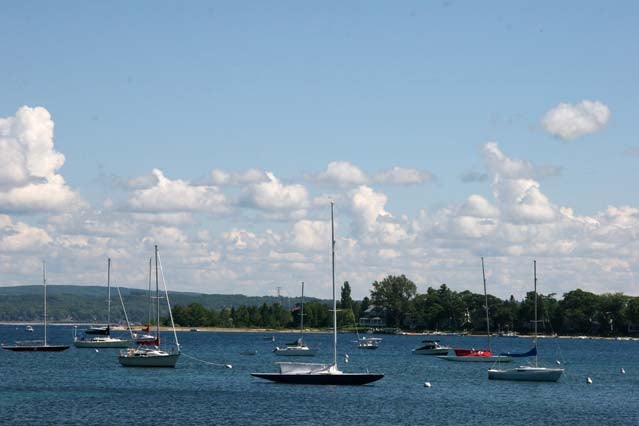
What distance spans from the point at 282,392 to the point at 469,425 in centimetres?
2376

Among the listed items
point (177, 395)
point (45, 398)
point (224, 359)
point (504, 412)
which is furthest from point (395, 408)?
point (224, 359)

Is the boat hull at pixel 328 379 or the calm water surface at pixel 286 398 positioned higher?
the boat hull at pixel 328 379

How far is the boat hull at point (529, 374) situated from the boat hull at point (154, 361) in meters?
37.4

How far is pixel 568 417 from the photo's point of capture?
84.8m

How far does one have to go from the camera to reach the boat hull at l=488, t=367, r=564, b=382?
374ft

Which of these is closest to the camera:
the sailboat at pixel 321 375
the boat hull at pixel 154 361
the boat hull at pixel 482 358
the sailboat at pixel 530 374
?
the sailboat at pixel 321 375

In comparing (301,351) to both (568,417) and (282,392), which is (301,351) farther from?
(568,417)

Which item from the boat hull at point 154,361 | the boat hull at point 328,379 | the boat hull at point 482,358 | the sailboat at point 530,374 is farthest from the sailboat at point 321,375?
the boat hull at point 482,358

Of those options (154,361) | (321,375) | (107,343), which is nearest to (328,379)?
(321,375)

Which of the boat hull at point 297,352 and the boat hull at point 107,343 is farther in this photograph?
the boat hull at point 107,343

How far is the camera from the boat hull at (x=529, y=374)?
11412cm

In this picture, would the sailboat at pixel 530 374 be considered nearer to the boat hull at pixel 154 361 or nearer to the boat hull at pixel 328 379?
the boat hull at pixel 328 379

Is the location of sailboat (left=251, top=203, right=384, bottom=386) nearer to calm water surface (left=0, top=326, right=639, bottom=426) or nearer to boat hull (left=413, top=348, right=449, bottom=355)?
calm water surface (left=0, top=326, right=639, bottom=426)

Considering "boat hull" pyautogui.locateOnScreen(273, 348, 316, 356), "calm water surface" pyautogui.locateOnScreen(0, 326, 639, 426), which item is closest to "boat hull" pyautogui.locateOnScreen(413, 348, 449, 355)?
"boat hull" pyautogui.locateOnScreen(273, 348, 316, 356)
